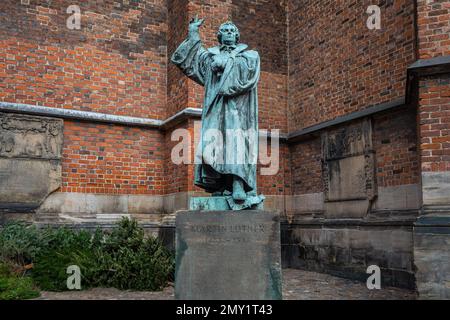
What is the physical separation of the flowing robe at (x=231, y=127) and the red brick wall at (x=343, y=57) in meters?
4.31

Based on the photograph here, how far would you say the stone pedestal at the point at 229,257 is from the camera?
15.4 feet

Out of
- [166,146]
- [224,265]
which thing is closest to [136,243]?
[166,146]

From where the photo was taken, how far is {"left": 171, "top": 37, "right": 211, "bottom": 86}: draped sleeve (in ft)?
18.1

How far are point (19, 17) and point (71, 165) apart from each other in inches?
127

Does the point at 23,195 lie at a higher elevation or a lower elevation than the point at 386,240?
higher

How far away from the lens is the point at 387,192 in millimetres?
8453

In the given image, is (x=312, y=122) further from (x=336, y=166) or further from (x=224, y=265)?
(x=224, y=265)

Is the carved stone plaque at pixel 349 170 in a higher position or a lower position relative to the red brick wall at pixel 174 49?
lower

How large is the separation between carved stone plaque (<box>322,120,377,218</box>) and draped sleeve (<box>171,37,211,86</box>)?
→ 14.9ft

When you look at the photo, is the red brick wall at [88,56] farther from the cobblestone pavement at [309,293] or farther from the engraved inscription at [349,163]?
the cobblestone pavement at [309,293]
